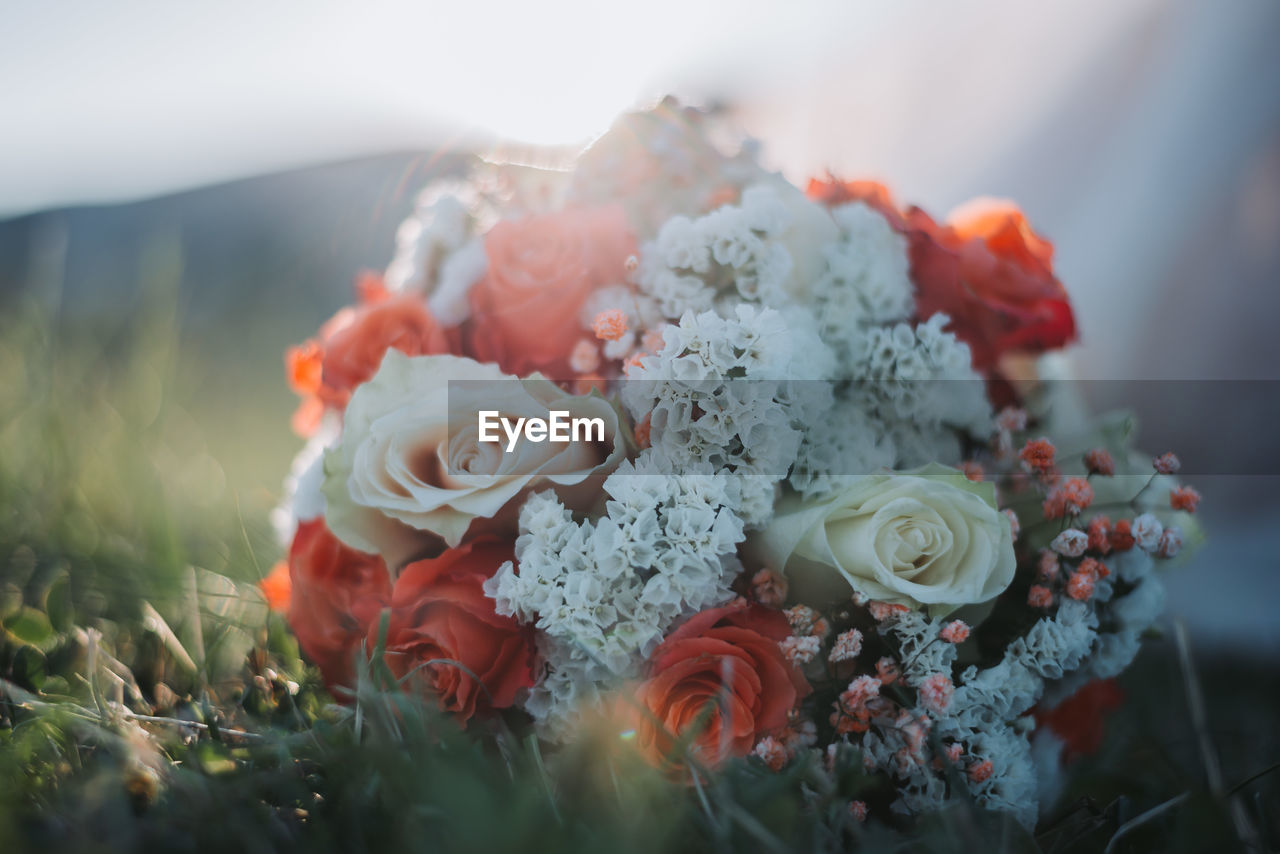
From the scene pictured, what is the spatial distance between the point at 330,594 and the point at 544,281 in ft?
1.07

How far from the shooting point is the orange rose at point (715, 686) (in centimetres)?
55

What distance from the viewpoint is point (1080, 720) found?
0.74 metres

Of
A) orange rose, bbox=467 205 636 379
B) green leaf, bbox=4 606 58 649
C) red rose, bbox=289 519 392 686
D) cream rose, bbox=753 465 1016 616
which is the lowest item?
green leaf, bbox=4 606 58 649

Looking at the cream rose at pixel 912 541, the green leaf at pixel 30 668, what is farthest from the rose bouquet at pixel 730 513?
the green leaf at pixel 30 668

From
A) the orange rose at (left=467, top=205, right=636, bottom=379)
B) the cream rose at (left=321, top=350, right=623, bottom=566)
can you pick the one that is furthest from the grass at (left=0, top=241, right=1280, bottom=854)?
the orange rose at (left=467, top=205, right=636, bottom=379)

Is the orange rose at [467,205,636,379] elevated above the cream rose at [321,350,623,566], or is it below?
above

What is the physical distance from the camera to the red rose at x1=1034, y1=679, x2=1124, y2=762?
28.8 inches

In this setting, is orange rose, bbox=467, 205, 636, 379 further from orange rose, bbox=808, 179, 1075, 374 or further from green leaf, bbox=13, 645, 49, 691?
green leaf, bbox=13, 645, 49, 691

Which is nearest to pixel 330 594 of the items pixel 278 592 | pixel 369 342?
pixel 278 592

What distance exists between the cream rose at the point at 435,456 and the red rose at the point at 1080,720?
0.50 m

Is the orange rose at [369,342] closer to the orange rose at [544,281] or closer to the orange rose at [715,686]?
the orange rose at [544,281]

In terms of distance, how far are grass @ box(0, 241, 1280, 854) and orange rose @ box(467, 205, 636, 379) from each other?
0.29 metres

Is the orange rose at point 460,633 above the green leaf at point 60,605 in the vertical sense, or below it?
above

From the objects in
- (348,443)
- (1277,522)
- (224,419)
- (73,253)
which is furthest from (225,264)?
(1277,522)
